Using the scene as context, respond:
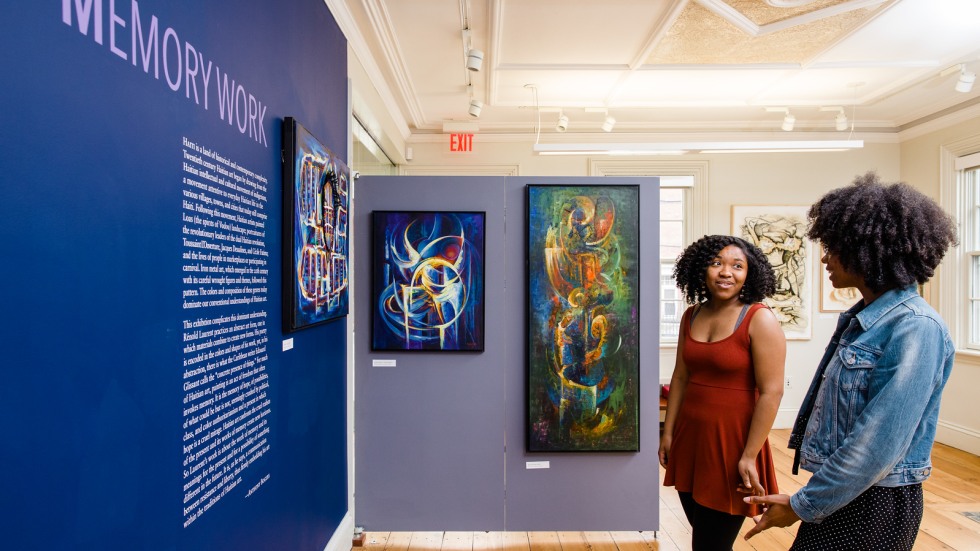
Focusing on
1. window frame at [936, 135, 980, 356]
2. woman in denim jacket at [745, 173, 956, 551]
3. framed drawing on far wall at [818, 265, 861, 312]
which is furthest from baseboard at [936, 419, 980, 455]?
woman in denim jacket at [745, 173, 956, 551]

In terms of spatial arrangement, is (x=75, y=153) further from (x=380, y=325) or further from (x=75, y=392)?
(x=380, y=325)

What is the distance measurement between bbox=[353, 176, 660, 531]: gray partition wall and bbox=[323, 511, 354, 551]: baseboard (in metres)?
0.06

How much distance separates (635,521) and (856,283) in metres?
2.31

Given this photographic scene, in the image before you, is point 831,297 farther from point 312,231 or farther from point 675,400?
point 312,231

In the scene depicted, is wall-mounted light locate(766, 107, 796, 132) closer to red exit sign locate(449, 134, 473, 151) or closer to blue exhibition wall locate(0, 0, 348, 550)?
red exit sign locate(449, 134, 473, 151)

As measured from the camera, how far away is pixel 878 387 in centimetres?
121

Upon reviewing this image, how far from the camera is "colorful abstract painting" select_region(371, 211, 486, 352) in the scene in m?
3.12

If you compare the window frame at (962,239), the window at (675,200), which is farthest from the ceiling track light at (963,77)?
the window at (675,200)

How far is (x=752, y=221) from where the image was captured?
5.90 m

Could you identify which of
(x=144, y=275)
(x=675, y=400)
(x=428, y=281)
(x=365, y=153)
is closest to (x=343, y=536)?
(x=428, y=281)

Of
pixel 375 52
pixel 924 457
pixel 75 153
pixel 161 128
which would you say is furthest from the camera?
pixel 375 52

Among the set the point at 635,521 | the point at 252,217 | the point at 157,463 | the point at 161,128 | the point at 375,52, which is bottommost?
the point at 635,521

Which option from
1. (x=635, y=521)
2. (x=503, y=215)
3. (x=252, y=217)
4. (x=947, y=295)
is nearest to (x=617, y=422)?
(x=635, y=521)

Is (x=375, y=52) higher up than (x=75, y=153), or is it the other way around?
(x=375, y=52)
